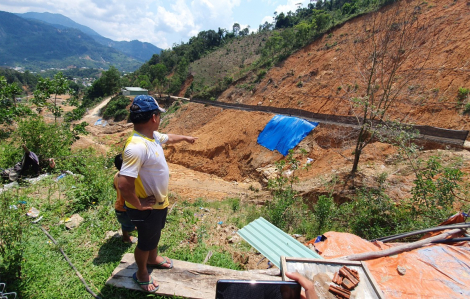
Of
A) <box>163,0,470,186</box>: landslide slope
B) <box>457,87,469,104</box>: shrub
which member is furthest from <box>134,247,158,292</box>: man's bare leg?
<box>457,87,469,104</box>: shrub

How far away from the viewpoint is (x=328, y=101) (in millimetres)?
16156

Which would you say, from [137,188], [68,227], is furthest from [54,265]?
[137,188]

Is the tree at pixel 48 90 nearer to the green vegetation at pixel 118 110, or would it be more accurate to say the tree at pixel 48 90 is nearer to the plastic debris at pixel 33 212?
the plastic debris at pixel 33 212

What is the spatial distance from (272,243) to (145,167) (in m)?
2.27

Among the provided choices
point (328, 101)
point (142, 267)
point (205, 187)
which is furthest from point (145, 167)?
point (328, 101)

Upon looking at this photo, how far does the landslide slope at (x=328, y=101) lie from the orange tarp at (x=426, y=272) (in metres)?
5.57

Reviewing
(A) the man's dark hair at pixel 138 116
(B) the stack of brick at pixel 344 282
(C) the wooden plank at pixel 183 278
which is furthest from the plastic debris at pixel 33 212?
(B) the stack of brick at pixel 344 282

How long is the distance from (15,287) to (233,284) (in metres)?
2.43

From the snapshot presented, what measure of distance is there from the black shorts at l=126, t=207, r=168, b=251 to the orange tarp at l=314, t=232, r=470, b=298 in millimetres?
2398

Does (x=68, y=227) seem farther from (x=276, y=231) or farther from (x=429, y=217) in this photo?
(x=429, y=217)

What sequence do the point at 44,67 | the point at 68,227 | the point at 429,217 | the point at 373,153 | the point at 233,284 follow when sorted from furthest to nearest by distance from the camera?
the point at 44,67 < the point at 373,153 < the point at 429,217 < the point at 68,227 < the point at 233,284

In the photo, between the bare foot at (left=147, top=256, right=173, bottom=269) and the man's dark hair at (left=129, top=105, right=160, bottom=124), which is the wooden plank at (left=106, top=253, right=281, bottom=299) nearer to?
the bare foot at (left=147, top=256, right=173, bottom=269)

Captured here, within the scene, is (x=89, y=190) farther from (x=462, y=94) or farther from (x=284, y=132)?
(x=462, y=94)

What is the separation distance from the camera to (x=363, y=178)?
819 cm
